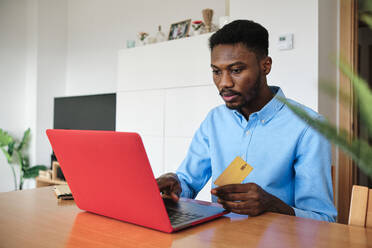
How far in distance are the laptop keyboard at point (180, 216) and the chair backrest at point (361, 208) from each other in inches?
13.8

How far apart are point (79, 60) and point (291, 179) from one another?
150 inches

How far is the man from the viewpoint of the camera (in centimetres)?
99

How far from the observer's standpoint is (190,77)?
8.68ft

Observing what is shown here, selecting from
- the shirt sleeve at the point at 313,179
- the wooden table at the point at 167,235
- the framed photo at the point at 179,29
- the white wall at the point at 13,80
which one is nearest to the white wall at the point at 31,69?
the white wall at the point at 13,80

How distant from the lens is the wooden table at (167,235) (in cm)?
57

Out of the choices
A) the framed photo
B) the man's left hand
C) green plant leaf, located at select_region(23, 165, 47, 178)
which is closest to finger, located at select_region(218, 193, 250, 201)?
the man's left hand

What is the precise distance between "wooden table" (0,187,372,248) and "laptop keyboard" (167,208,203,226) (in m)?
0.03

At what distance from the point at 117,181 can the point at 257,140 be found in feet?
2.09

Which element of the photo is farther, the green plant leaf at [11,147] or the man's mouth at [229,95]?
the green plant leaf at [11,147]

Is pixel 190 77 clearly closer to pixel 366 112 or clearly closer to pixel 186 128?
pixel 186 128

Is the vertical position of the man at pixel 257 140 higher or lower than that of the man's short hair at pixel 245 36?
lower

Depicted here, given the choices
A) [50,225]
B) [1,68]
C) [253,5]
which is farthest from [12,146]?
[50,225]

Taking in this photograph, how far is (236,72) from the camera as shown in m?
1.11

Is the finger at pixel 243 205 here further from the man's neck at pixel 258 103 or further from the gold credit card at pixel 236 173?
the man's neck at pixel 258 103
